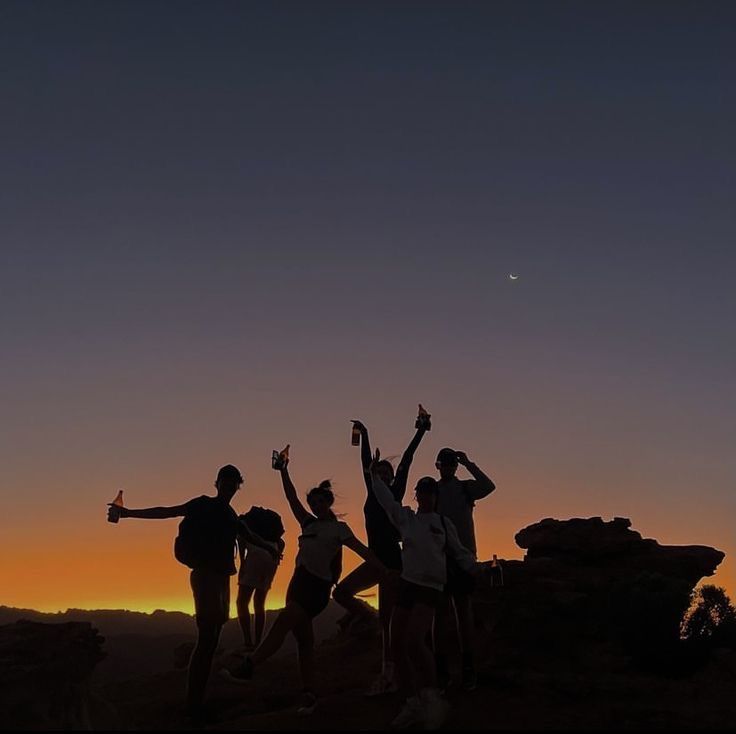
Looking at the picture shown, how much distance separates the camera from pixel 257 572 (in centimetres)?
1217

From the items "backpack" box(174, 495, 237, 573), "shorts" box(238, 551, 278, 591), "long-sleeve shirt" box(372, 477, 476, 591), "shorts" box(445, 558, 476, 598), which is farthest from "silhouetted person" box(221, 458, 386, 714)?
"shorts" box(238, 551, 278, 591)

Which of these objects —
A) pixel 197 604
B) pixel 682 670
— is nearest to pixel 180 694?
pixel 197 604

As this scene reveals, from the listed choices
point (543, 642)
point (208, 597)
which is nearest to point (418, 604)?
point (208, 597)

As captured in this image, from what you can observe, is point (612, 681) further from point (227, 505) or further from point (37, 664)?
point (37, 664)

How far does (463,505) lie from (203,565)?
3.31 metres

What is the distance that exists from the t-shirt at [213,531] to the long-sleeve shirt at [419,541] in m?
1.96

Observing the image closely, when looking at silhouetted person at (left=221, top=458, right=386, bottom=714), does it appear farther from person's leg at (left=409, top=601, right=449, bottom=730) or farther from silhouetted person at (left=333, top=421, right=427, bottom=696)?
person's leg at (left=409, top=601, right=449, bottom=730)

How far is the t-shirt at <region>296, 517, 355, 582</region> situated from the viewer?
8266 mm

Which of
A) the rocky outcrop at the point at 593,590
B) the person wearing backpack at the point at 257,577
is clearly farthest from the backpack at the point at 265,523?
→ the rocky outcrop at the point at 593,590

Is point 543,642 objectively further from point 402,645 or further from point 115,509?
point 115,509

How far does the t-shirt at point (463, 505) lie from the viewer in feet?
31.5

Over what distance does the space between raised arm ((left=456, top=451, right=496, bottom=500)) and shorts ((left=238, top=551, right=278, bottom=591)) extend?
406cm

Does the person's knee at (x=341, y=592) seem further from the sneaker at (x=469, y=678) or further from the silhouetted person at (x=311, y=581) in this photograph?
the sneaker at (x=469, y=678)

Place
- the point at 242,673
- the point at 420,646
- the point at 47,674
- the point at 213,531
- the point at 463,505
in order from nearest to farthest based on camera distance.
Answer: the point at 420,646
the point at 242,673
the point at 213,531
the point at 47,674
the point at 463,505
